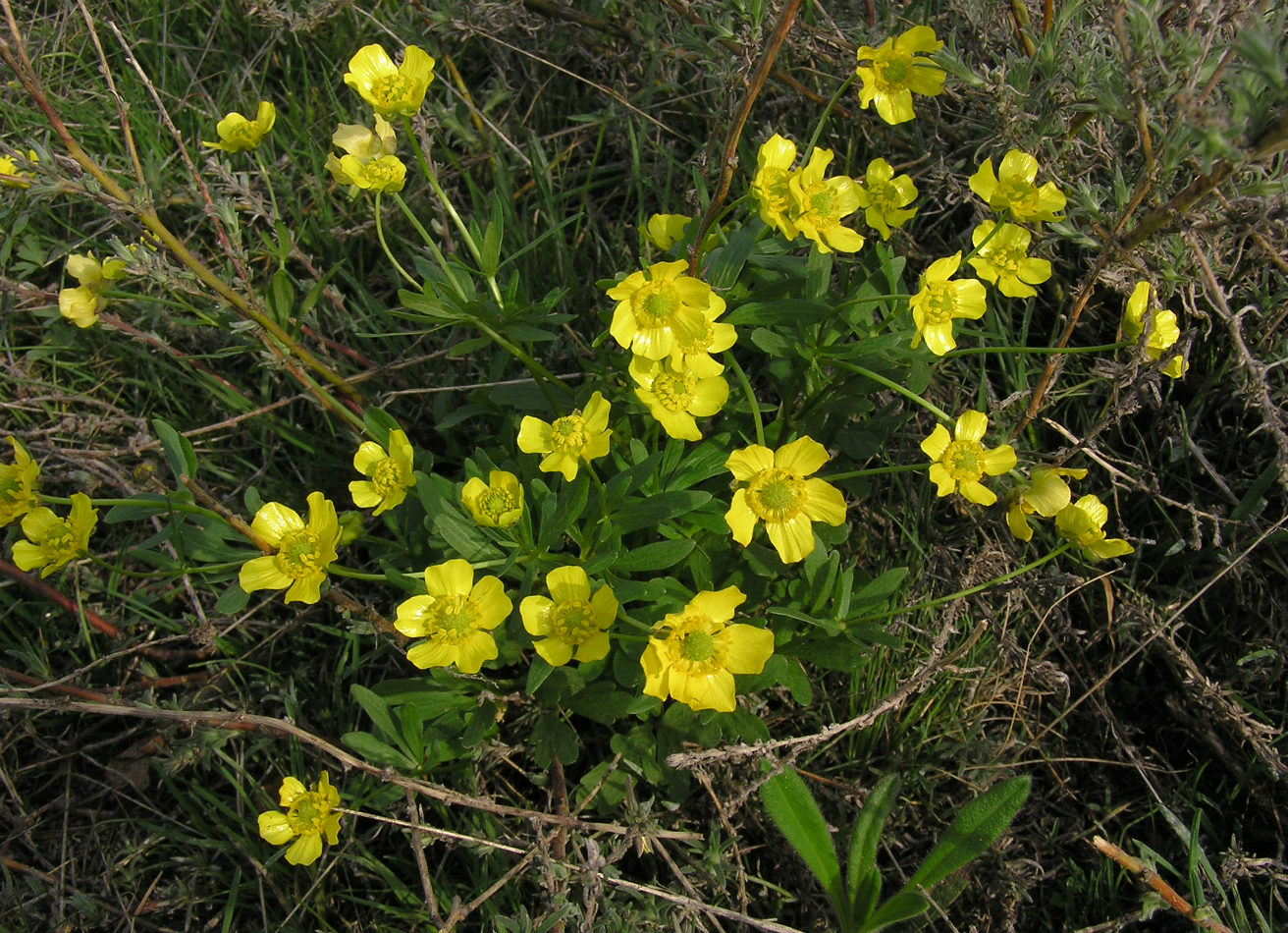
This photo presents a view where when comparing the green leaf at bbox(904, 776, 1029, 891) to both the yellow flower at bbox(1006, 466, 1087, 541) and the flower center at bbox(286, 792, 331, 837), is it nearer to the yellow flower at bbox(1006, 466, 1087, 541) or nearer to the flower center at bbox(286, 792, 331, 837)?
the yellow flower at bbox(1006, 466, 1087, 541)

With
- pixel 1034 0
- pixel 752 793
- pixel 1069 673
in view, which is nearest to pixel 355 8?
pixel 1034 0

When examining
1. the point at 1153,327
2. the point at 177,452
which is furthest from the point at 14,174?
the point at 1153,327

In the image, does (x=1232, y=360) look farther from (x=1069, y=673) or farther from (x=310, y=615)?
(x=310, y=615)

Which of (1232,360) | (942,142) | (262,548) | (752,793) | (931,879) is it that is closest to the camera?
(262,548)

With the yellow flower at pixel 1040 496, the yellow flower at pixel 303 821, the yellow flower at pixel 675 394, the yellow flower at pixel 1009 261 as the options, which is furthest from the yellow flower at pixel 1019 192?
the yellow flower at pixel 303 821

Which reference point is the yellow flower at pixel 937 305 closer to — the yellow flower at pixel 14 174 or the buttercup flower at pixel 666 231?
the buttercup flower at pixel 666 231

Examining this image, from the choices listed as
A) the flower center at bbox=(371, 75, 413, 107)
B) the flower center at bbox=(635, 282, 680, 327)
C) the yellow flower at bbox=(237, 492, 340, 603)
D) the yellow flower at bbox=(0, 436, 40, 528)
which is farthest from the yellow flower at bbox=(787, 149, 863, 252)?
the yellow flower at bbox=(0, 436, 40, 528)
